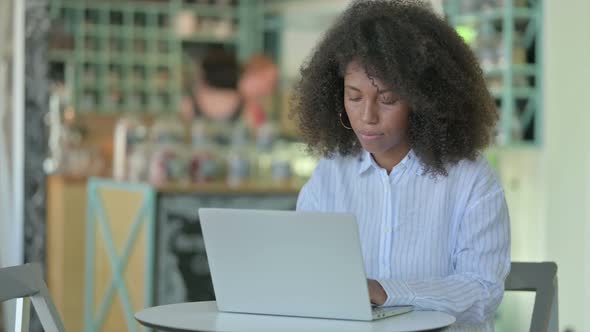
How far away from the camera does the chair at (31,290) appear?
2.23 metres

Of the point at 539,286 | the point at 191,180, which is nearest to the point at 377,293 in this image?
the point at 539,286

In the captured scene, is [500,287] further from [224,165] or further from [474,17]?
[224,165]

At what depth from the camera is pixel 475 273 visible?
84.0 inches

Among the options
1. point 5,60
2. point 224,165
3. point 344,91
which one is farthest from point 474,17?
point 344,91

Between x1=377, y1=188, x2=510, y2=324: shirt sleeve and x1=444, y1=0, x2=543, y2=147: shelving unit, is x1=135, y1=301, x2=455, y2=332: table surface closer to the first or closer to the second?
x1=377, y1=188, x2=510, y2=324: shirt sleeve

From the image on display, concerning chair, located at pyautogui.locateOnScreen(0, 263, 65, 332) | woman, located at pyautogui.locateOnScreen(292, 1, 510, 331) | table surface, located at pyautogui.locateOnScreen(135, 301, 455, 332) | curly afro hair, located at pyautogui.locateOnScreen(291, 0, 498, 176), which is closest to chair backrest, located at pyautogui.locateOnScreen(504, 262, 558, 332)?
woman, located at pyautogui.locateOnScreen(292, 1, 510, 331)

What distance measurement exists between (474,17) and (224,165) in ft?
5.12

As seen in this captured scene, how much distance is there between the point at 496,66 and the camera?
5449mm

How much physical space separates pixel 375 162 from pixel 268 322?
51cm

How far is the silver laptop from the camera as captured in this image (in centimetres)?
Answer: 187

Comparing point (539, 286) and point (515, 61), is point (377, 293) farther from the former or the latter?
point (515, 61)

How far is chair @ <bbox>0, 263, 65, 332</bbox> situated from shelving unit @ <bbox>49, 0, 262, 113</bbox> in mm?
7435

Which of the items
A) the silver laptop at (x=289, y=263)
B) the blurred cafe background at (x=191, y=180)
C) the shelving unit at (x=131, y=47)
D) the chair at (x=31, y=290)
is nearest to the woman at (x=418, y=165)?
the silver laptop at (x=289, y=263)

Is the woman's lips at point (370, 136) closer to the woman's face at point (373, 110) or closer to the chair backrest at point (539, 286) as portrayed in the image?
the woman's face at point (373, 110)
